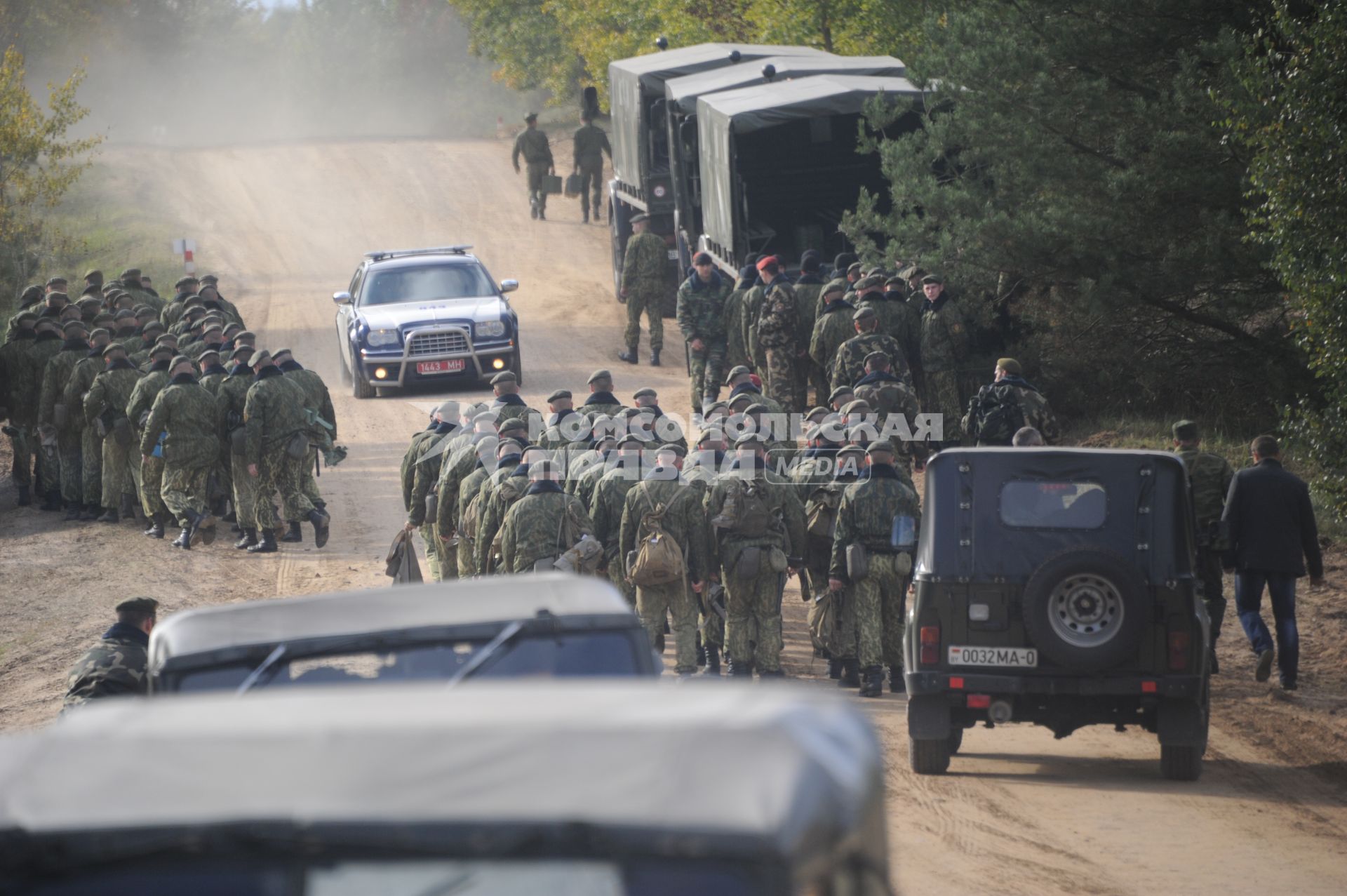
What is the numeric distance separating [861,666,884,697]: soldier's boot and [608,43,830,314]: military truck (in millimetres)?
13744

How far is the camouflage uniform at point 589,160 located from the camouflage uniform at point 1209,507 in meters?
21.7

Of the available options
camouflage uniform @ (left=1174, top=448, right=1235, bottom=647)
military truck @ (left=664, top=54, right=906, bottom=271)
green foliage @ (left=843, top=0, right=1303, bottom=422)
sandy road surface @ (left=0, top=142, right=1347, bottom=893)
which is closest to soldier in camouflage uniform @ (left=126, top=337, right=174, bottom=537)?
sandy road surface @ (left=0, top=142, right=1347, bottom=893)

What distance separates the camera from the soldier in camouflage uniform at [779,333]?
1745 centimetres

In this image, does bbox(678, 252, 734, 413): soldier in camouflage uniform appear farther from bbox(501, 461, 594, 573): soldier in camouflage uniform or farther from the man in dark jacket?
the man in dark jacket

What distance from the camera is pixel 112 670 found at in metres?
7.58

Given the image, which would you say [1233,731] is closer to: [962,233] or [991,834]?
[991,834]

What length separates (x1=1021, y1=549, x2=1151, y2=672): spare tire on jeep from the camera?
8.50 metres

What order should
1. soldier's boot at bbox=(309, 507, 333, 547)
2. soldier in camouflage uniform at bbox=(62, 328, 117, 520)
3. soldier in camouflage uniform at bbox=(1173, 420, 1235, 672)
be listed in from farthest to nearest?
soldier in camouflage uniform at bbox=(62, 328, 117, 520) → soldier's boot at bbox=(309, 507, 333, 547) → soldier in camouflage uniform at bbox=(1173, 420, 1235, 672)

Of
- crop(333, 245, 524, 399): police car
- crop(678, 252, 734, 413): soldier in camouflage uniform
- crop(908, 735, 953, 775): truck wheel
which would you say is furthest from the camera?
crop(333, 245, 524, 399): police car

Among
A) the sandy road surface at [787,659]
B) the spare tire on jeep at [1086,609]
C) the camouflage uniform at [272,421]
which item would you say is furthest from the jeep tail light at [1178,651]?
the camouflage uniform at [272,421]

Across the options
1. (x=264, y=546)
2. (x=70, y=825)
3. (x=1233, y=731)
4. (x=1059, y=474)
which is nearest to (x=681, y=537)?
(x=1059, y=474)

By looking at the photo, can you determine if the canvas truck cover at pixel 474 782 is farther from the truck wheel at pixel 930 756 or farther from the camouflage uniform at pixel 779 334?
the camouflage uniform at pixel 779 334

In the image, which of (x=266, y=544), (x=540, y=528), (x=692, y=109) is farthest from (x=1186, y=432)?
(x=692, y=109)

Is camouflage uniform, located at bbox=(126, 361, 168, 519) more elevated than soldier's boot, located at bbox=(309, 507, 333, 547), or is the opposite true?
camouflage uniform, located at bbox=(126, 361, 168, 519)
